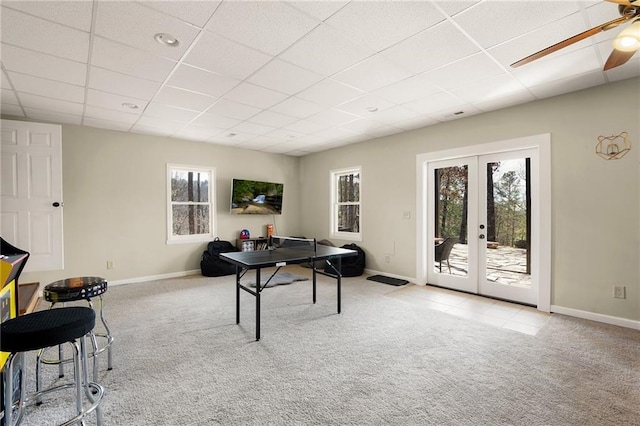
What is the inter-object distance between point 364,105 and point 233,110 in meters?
1.70

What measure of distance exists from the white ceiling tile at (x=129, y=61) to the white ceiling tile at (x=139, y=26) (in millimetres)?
108

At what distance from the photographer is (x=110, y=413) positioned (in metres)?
1.86

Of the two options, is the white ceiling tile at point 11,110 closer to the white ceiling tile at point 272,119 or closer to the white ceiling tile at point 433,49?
the white ceiling tile at point 272,119

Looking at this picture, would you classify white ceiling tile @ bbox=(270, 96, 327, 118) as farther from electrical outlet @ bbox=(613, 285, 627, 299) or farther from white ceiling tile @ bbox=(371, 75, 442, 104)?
electrical outlet @ bbox=(613, 285, 627, 299)

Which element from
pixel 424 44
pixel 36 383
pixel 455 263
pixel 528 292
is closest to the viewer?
pixel 36 383

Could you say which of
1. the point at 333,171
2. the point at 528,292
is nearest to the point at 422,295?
the point at 528,292

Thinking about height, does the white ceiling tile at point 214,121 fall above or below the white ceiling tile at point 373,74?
above

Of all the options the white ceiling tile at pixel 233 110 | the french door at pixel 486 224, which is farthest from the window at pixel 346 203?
the white ceiling tile at pixel 233 110

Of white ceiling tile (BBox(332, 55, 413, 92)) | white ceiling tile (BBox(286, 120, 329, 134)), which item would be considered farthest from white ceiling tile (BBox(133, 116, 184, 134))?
white ceiling tile (BBox(332, 55, 413, 92))

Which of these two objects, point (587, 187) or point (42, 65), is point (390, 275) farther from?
point (42, 65)

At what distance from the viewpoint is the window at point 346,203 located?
6137 millimetres

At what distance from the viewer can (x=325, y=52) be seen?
2541 mm

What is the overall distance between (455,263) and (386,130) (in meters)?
2.40

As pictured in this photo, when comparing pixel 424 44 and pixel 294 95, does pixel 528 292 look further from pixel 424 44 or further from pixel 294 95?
pixel 294 95
